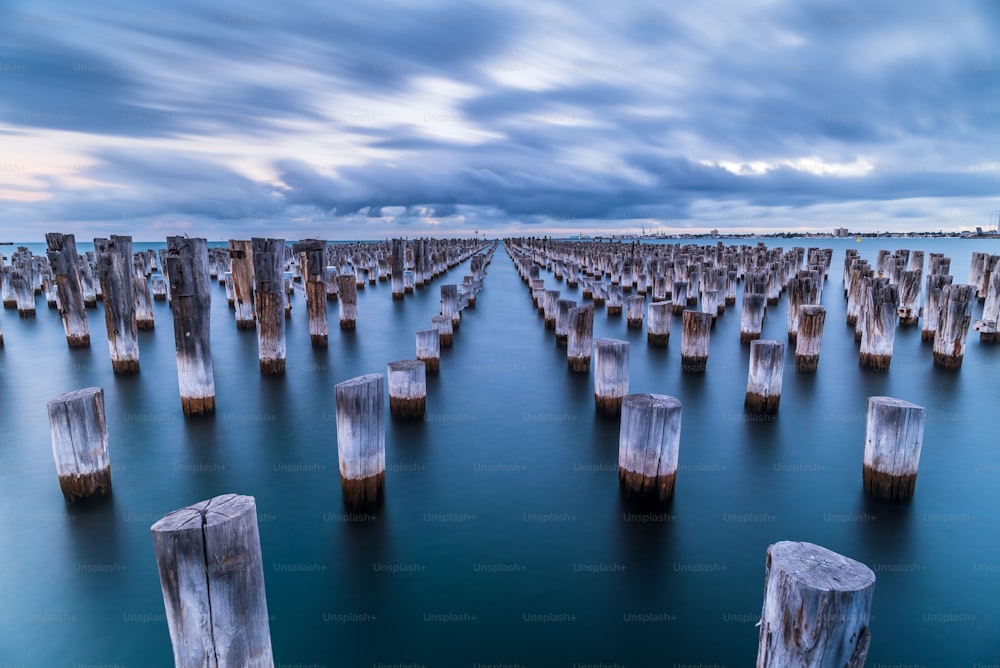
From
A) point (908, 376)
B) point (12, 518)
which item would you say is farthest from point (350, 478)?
point (908, 376)

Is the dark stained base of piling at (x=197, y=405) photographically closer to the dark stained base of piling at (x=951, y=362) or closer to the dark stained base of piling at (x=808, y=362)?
the dark stained base of piling at (x=808, y=362)

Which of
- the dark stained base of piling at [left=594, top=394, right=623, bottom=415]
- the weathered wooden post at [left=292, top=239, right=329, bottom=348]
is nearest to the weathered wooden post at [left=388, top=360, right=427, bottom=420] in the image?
the dark stained base of piling at [left=594, top=394, right=623, bottom=415]

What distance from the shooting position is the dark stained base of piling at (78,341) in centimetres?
1426

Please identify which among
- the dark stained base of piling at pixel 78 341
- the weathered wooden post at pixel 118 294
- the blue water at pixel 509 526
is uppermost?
the weathered wooden post at pixel 118 294

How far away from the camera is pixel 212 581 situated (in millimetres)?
2873

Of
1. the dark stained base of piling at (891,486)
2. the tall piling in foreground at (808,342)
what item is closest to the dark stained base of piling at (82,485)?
the dark stained base of piling at (891,486)

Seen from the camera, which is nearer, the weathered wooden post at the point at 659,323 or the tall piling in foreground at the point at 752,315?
the tall piling in foreground at the point at 752,315

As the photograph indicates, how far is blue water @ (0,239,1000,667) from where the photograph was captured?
4336 millimetres

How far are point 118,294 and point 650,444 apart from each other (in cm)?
962

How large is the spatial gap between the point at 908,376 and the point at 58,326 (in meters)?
24.2

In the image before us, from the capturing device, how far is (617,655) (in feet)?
13.6

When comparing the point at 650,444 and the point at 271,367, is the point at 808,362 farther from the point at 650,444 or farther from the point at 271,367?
the point at 271,367

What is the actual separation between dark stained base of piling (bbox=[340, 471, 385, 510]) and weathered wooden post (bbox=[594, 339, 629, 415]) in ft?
12.7

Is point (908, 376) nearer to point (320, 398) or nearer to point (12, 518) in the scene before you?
point (320, 398)
